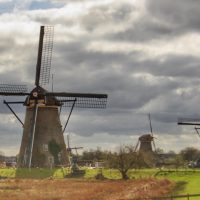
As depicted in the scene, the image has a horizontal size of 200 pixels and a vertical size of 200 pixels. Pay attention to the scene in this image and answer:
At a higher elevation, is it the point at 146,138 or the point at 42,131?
the point at 146,138

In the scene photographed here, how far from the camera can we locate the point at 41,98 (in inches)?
2504

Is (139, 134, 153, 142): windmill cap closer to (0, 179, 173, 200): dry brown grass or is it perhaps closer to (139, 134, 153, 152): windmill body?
(139, 134, 153, 152): windmill body

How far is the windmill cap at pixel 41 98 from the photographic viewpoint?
63.5 metres

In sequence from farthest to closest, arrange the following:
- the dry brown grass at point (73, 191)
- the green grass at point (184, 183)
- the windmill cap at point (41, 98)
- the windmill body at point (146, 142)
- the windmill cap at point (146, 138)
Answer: the windmill cap at point (146, 138), the windmill body at point (146, 142), the windmill cap at point (41, 98), the green grass at point (184, 183), the dry brown grass at point (73, 191)

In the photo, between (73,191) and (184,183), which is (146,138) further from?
(73,191)

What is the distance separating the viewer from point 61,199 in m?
39.4

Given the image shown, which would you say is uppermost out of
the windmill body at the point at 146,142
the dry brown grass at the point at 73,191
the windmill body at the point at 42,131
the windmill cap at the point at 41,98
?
A: the windmill body at the point at 146,142

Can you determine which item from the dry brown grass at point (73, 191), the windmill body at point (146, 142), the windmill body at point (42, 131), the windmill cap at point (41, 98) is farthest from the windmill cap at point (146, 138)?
the dry brown grass at point (73, 191)

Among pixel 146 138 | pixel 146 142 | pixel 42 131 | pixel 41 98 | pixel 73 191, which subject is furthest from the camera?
pixel 146 138

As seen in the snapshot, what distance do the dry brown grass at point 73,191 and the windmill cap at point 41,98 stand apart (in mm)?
11827

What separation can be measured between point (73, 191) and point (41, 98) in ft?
64.7

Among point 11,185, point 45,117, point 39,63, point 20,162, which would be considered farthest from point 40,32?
point 11,185

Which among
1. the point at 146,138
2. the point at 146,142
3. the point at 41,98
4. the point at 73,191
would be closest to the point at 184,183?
the point at 73,191

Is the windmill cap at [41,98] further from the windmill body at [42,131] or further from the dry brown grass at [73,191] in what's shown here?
the dry brown grass at [73,191]
